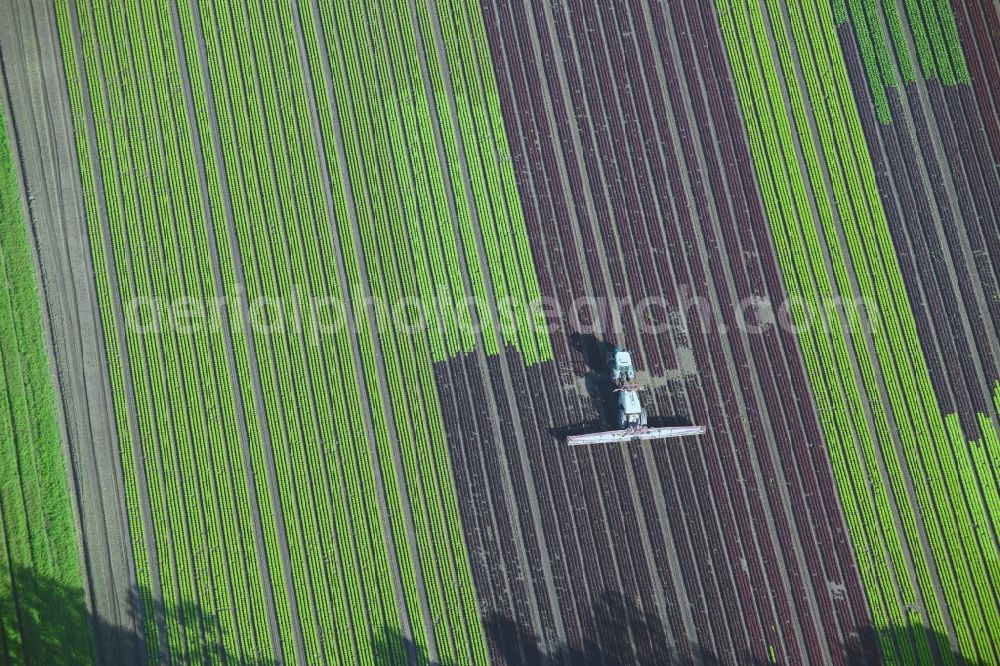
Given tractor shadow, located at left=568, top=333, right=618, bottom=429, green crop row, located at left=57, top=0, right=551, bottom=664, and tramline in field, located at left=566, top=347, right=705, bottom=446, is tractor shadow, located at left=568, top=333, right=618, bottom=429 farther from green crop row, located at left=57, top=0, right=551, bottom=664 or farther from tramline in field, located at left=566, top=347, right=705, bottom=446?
green crop row, located at left=57, top=0, right=551, bottom=664

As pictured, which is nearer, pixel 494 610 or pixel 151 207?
pixel 494 610

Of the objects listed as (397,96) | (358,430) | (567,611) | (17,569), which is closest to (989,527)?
(567,611)

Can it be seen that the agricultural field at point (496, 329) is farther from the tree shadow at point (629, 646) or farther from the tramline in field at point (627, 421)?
the tramline in field at point (627, 421)

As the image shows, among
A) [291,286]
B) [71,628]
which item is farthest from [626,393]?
[71,628]

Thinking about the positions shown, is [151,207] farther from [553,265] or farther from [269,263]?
[553,265]

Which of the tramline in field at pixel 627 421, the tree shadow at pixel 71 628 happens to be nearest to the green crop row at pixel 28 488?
the tree shadow at pixel 71 628

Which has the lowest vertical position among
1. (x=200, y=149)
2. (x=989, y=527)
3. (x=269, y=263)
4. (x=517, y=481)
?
(x=989, y=527)
